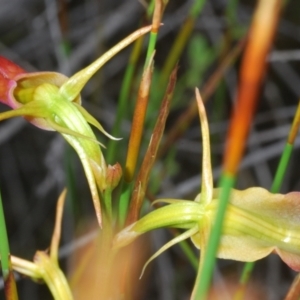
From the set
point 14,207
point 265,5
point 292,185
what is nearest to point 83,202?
point 14,207

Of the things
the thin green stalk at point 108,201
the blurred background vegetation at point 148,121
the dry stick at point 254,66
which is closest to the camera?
the dry stick at point 254,66

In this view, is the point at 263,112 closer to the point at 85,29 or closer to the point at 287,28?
the point at 287,28

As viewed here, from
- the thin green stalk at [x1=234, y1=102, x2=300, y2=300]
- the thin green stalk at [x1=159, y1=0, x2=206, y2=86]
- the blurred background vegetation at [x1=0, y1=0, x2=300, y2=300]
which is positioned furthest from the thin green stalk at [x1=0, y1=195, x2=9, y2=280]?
the blurred background vegetation at [x1=0, y1=0, x2=300, y2=300]

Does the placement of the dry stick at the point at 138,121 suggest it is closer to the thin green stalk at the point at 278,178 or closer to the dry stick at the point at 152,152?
the dry stick at the point at 152,152

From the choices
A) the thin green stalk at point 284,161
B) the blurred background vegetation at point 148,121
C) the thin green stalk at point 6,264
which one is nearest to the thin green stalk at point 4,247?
the thin green stalk at point 6,264

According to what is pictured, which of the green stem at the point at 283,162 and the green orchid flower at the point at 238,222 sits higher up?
the green stem at the point at 283,162

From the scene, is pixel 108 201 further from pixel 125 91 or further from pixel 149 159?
pixel 125 91
